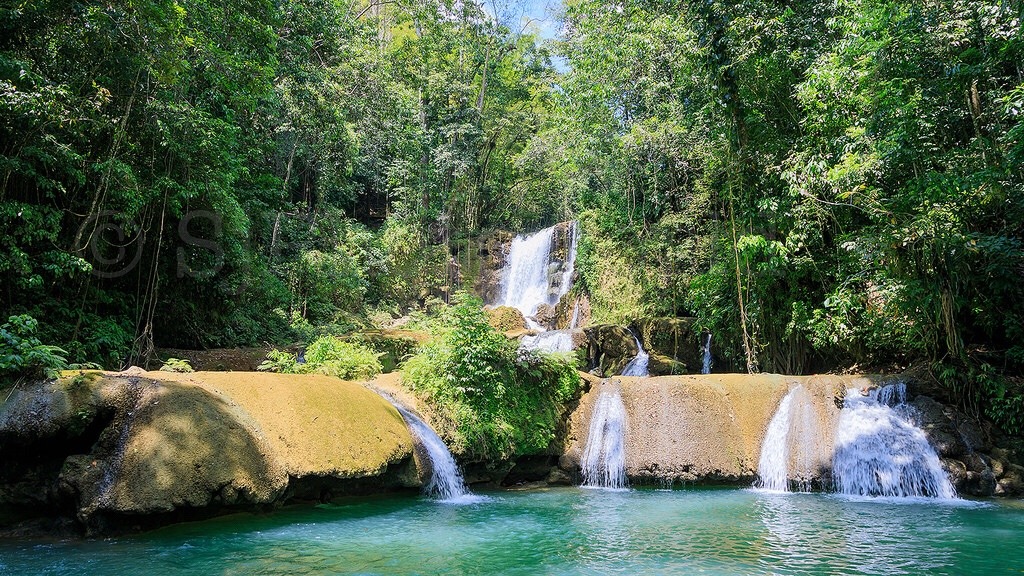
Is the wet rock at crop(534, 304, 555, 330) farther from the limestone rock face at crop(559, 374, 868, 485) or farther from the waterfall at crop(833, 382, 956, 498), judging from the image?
the waterfall at crop(833, 382, 956, 498)

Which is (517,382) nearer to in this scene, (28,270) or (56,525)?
(56,525)

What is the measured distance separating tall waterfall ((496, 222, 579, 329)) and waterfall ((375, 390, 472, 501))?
14.0m

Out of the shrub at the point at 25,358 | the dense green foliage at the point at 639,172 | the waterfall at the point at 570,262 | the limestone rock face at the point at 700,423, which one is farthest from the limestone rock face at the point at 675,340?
the shrub at the point at 25,358

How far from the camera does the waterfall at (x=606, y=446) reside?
9930 mm

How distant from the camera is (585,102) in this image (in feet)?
67.7

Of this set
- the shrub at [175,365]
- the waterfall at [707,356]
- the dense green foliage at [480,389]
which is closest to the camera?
the shrub at [175,365]

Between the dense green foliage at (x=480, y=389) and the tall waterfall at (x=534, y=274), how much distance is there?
12.4 meters

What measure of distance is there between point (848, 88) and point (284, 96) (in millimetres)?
13910

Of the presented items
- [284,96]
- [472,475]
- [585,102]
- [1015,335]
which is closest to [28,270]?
[472,475]

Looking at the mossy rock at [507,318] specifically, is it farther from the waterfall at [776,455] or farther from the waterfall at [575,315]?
the waterfall at [776,455]

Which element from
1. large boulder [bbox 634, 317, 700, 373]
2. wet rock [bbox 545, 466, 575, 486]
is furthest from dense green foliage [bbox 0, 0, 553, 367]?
large boulder [bbox 634, 317, 700, 373]

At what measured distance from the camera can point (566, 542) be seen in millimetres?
6109
